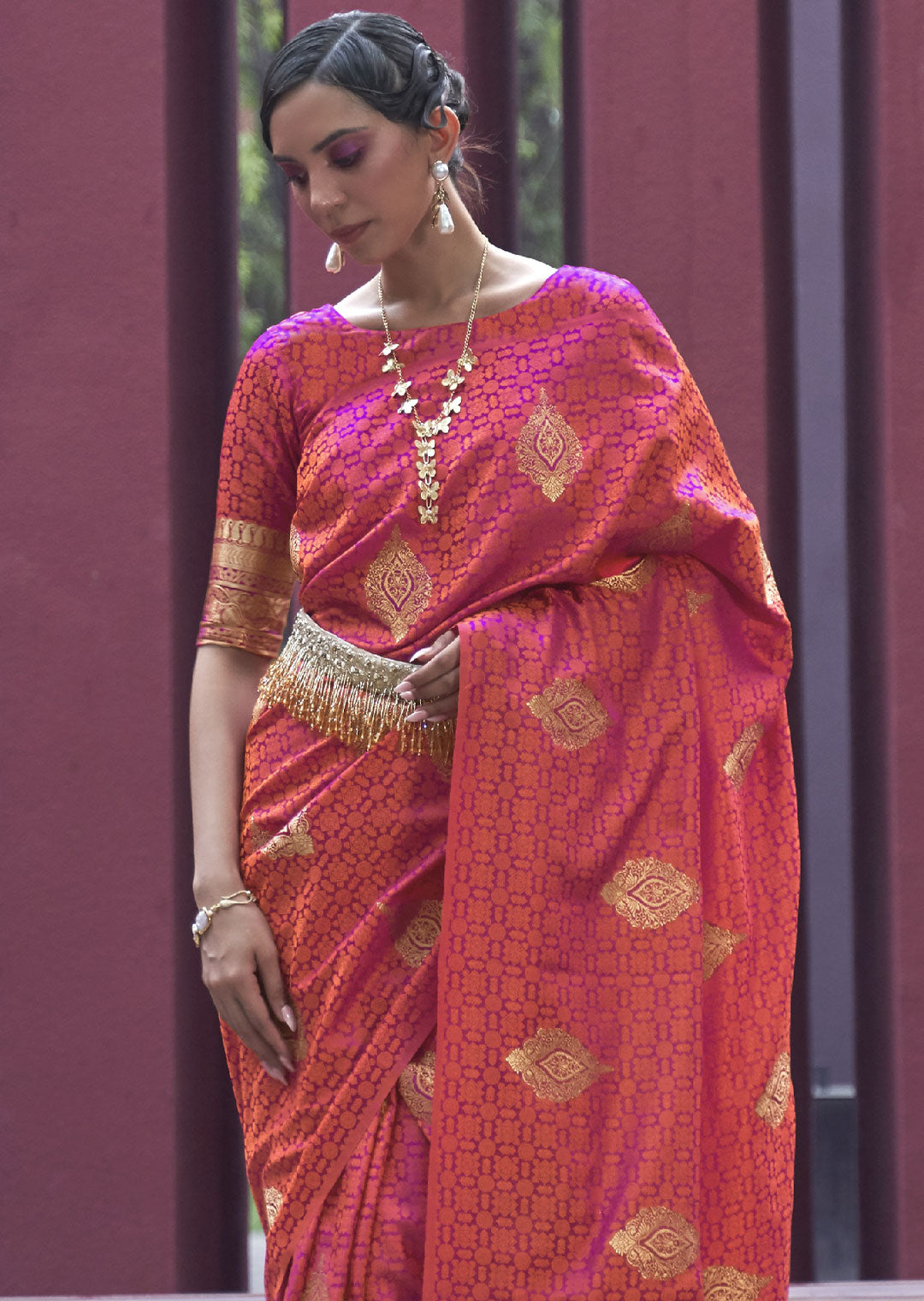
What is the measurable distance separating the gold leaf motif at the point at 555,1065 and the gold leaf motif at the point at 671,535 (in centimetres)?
47

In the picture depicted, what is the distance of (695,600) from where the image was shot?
1.41m

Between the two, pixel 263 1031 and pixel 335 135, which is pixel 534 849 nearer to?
pixel 263 1031

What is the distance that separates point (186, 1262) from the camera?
2080mm

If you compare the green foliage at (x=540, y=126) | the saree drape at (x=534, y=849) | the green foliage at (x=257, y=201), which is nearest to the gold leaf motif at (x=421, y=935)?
the saree drape at (x=534, y=849)

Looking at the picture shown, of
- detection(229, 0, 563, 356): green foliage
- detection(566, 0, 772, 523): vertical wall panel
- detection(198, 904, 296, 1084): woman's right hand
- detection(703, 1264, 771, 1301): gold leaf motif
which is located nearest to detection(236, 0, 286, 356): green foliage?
detection(229, 0, 563, 356): green foliage

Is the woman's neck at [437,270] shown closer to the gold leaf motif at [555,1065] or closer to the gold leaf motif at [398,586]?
the gold leaf motif at [398,586]

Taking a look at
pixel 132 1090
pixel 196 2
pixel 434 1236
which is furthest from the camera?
pixel 196 2

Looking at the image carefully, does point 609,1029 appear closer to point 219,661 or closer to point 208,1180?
point 219,661

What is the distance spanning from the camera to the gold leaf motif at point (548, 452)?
1.34 metres

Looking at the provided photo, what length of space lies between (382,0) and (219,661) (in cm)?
110

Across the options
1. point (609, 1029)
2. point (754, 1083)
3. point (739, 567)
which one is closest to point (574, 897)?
point (609, 1029)

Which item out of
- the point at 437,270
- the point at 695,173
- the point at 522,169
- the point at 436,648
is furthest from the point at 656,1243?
the point at 522,169

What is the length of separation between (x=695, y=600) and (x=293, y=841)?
0.47 meters

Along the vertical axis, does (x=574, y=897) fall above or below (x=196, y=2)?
below
